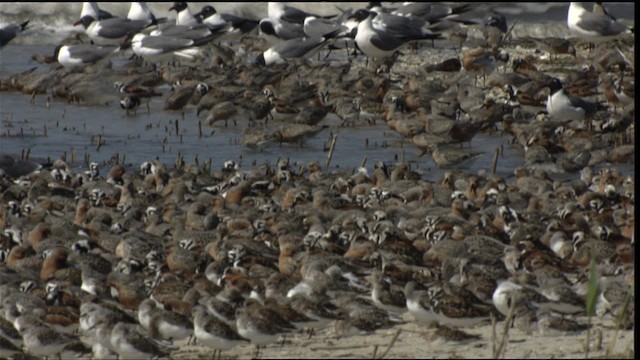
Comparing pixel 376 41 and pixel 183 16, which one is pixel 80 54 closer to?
pixel 376 41

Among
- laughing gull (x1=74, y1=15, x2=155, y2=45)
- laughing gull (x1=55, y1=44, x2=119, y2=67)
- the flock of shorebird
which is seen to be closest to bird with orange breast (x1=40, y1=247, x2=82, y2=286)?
the flock of shorebird

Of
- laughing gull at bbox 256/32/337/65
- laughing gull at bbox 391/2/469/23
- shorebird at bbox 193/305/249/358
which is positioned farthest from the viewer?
laughing gull at bbox 391/2/469/23

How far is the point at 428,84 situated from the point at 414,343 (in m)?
11.1

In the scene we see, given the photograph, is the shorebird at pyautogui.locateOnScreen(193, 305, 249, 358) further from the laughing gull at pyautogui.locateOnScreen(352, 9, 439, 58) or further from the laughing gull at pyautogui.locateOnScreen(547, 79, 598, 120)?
the laughing gull at pyautogui.locateOnScreen(352, 9, 439, 58)

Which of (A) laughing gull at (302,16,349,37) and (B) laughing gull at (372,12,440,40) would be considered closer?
(B) laughing gull at (372,12,440,40)

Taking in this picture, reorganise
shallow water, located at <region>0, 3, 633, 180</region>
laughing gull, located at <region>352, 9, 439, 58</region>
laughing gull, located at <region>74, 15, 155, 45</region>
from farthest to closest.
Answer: laughing gull, located at <region>74, 15, 155, 45</region>, laughing gull, located at <region>352, 9, 439, 58</region>, shallow water, located at <region>0, 3, 633, 180</region>

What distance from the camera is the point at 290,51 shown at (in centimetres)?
2259

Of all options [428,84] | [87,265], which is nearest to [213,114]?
[428,84]

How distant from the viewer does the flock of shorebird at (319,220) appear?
28.4ft

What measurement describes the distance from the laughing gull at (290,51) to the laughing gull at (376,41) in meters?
0.65

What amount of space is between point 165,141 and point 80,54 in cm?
617

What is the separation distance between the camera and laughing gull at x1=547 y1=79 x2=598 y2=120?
1720 centimetres

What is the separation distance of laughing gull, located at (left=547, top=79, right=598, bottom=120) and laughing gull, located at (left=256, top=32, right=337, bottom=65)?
6153 mm

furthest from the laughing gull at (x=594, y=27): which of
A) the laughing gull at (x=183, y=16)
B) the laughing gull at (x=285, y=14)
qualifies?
the laughing gull at (x=183, y=16)
